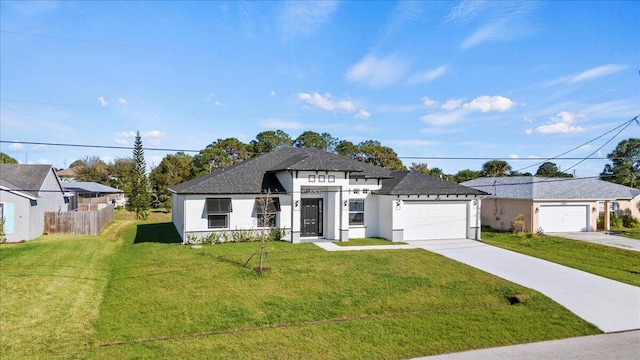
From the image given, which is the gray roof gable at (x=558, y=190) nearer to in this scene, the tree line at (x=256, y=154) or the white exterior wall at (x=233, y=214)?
the white exterior wall at (x=233, y=214)

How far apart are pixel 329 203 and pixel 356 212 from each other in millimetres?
1745

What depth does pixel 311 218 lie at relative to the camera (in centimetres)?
2031

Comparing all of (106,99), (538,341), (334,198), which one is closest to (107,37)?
(106,99)

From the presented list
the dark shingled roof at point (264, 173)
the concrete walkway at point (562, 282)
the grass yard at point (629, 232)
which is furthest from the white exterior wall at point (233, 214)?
the grass yard at point (629, 232)

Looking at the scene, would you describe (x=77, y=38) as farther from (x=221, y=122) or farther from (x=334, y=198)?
(x=334, y=198)

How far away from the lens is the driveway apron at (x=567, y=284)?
9469 millimetres

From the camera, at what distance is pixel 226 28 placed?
52.9ft

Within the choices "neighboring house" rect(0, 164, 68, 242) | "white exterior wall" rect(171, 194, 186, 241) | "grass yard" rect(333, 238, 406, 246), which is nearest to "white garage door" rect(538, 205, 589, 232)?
"grass yard" rect(333, 238, 406, 246)

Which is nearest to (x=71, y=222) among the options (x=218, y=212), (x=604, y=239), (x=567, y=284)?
(x=218, y=212)

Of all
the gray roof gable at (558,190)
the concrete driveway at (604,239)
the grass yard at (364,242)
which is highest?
the gray roof gable at (558,190)

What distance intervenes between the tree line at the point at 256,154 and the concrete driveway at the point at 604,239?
78.8 feet

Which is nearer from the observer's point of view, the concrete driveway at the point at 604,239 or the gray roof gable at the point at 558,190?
the concrete driveway at the point at 604,239

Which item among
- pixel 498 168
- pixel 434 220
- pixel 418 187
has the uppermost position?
pixel 498 168

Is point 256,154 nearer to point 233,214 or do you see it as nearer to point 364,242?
point 233,214
